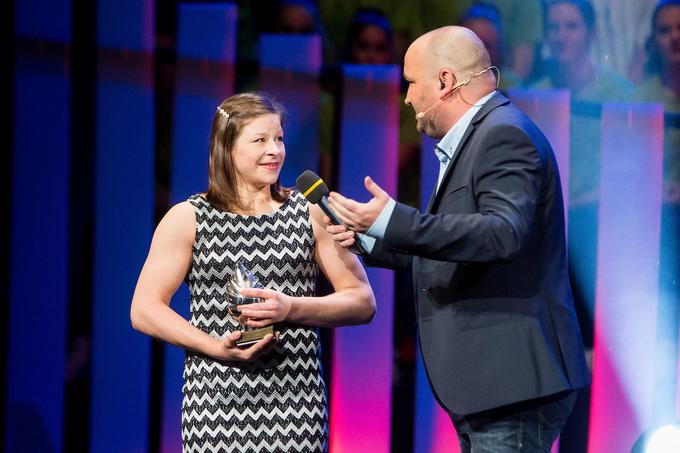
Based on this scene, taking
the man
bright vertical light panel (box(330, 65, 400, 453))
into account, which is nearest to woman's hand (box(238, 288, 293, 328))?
the man

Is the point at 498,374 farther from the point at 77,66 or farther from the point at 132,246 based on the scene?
the point at 77,66

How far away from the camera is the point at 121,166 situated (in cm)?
352

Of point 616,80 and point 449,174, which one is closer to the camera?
point 449,174

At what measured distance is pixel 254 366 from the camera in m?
2.27

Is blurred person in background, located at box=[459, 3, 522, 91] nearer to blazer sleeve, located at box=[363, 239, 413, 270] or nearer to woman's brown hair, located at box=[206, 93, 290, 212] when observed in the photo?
woman's brown hair, located at box=[206, 93, 290, 212]

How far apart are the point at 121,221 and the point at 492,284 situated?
78.1 inches

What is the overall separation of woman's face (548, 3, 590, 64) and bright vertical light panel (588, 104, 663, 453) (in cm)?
26

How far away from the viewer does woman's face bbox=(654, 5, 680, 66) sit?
135 inches

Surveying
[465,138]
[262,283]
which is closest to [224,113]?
[262,283]

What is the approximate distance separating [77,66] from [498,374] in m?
2.30

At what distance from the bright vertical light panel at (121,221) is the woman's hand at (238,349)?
54.9 inches

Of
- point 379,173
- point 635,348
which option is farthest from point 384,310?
point 635,348

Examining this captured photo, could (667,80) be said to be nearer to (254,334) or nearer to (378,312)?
(378,312)

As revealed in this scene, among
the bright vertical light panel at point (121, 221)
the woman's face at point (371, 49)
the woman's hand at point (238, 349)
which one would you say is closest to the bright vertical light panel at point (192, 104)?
the bright vertical light panel at point (121, 221)
